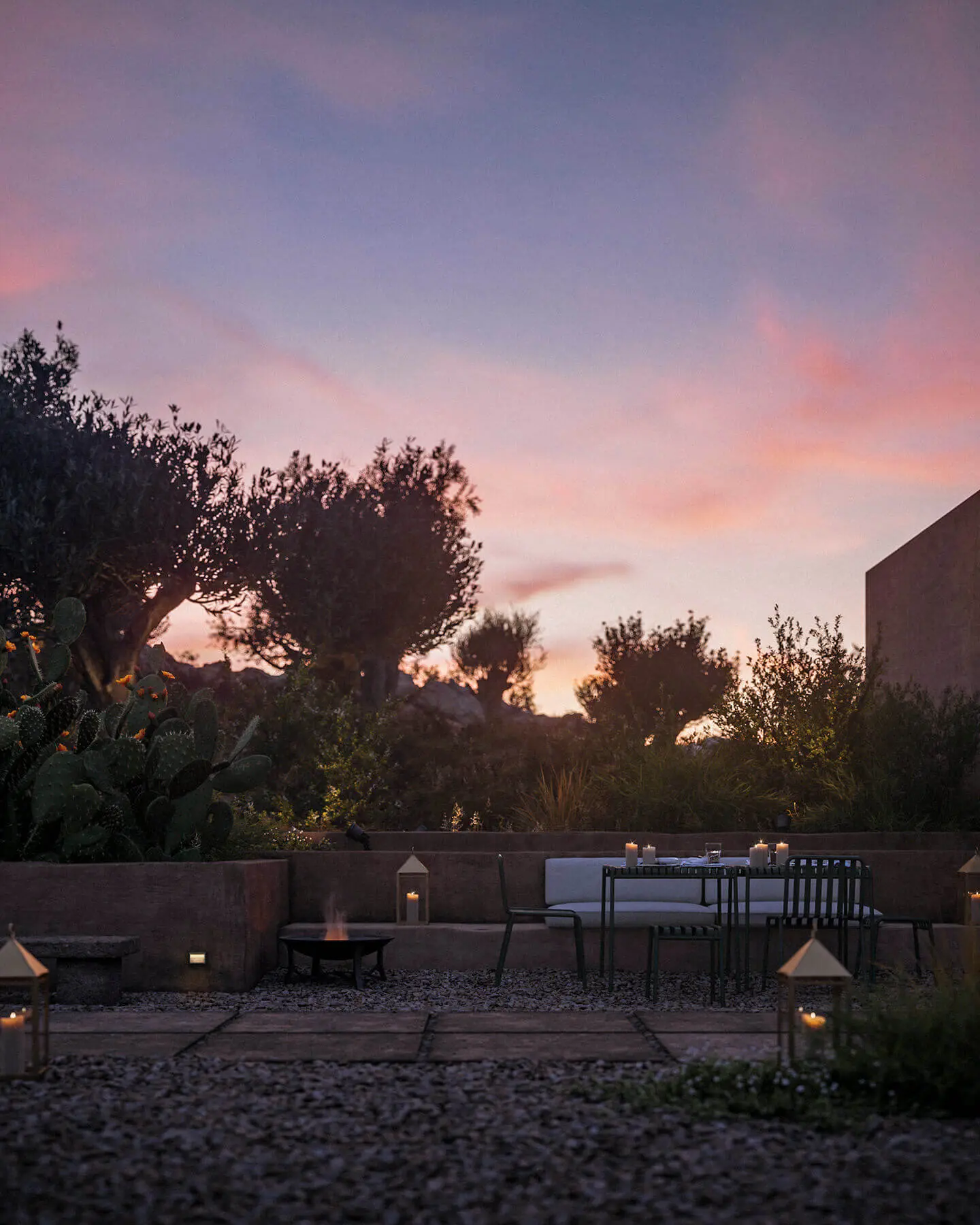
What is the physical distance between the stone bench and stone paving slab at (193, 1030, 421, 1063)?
1.36 meters

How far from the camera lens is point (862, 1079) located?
4.11 m

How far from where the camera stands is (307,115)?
1012cm

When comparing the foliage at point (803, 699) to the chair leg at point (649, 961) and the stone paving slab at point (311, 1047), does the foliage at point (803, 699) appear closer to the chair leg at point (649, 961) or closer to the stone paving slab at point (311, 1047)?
the chair leg at point (649, 961)

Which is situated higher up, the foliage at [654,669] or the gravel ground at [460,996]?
the foliage at [654,669]

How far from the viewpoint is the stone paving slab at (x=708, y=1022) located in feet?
17.9

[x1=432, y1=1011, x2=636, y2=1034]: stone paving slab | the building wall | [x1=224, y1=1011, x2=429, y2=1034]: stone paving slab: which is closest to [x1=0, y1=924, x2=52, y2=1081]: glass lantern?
[x1=224, y1=1011, x2=429, y2=1034]: stone paving slab

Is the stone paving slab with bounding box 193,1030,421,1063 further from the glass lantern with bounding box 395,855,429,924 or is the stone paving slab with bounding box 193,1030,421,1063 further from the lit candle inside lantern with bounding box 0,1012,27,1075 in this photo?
the glass lantern with bounding box 395,855,429,924

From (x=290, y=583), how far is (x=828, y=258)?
1127cm

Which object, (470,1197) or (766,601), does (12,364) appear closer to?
(766,601)

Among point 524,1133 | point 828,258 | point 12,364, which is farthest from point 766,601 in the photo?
point 12,364

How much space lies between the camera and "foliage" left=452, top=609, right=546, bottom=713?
1181 inches

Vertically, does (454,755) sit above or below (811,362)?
below

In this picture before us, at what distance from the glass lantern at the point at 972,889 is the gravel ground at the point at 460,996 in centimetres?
143

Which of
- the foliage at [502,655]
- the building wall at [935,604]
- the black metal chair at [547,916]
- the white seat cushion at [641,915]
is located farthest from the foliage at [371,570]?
the black metal chair at [547,916]
